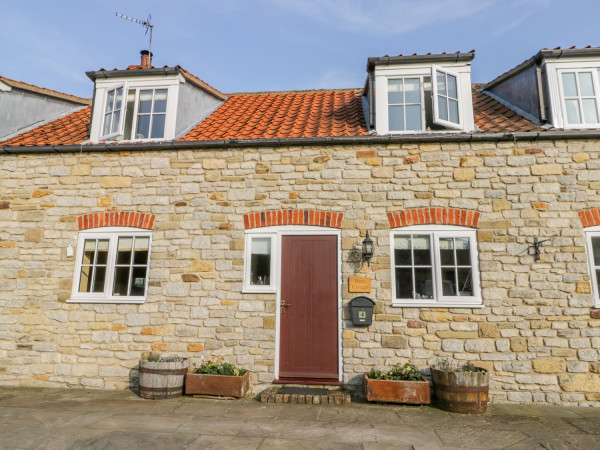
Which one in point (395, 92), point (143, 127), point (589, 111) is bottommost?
point (143, 127)

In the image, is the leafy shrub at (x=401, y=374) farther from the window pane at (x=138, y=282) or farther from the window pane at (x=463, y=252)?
the window pane at (x=138, y=282)

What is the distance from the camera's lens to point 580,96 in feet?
21.9

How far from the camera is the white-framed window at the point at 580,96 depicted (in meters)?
6.59

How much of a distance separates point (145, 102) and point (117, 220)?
2.44m

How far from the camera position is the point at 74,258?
21.2 feet

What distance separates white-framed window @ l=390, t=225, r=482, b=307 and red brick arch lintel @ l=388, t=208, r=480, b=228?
9 cm

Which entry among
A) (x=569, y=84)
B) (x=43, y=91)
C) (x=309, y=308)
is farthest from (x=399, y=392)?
(x=43, y=91)

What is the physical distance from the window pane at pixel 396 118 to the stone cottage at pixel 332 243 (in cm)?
3

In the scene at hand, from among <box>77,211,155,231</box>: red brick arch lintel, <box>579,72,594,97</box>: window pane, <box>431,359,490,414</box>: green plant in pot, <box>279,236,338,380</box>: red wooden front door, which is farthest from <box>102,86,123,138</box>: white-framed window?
<box>579,72,594,97</box>: window pane

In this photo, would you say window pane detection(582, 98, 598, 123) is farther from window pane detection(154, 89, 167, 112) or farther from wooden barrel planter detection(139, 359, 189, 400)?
wooden barrel planter detection(139, 359, 189, 400)

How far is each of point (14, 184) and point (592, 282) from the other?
9629 mm

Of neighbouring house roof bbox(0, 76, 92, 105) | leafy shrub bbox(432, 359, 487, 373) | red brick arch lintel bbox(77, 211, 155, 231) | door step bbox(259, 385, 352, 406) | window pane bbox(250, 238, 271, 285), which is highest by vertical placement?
neighbouring house roof bbox(0, 76, 92, 105)

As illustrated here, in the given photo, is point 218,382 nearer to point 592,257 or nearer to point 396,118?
point 396,118

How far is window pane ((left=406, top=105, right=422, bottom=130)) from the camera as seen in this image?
6793mm
